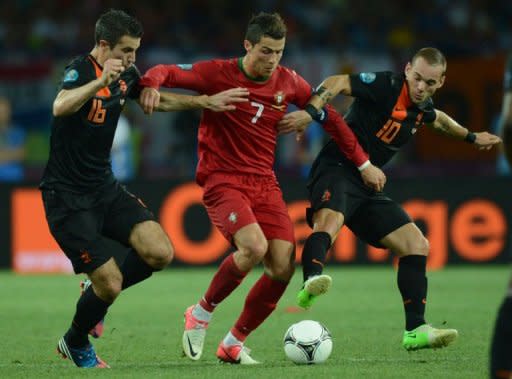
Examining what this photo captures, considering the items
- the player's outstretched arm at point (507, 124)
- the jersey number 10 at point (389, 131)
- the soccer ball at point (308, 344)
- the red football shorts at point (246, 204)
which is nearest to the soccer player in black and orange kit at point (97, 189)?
the red football shorts at point (246, 204)

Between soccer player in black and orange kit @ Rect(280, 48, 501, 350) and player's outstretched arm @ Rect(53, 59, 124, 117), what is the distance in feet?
4.34

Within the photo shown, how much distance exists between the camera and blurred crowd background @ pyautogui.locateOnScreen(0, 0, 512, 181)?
1697 centimetres

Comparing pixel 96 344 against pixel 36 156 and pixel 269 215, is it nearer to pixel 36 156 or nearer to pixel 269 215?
pixel 269 215

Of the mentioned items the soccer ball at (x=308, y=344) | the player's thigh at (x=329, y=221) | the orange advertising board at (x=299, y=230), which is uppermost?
the player's thigh at (x=329, y=221)

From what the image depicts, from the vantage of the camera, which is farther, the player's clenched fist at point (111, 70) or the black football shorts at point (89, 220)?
the black football shorts at point (89, 220)

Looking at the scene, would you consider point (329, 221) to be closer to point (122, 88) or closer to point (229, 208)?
point (229, 208)

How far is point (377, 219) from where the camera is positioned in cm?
768

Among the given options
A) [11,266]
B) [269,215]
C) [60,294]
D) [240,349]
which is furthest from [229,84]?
[11,266]

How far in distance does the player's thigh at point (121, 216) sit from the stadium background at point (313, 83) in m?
6.80

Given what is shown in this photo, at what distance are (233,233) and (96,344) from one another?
1657mm

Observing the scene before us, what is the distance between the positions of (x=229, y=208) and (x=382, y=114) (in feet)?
4.59

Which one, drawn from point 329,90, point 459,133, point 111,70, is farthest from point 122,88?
point 459,133

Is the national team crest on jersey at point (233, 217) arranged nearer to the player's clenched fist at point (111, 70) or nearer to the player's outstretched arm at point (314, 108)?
the player's outstretched arm at point (314, 108)

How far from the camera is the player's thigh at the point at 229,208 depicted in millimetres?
6988
